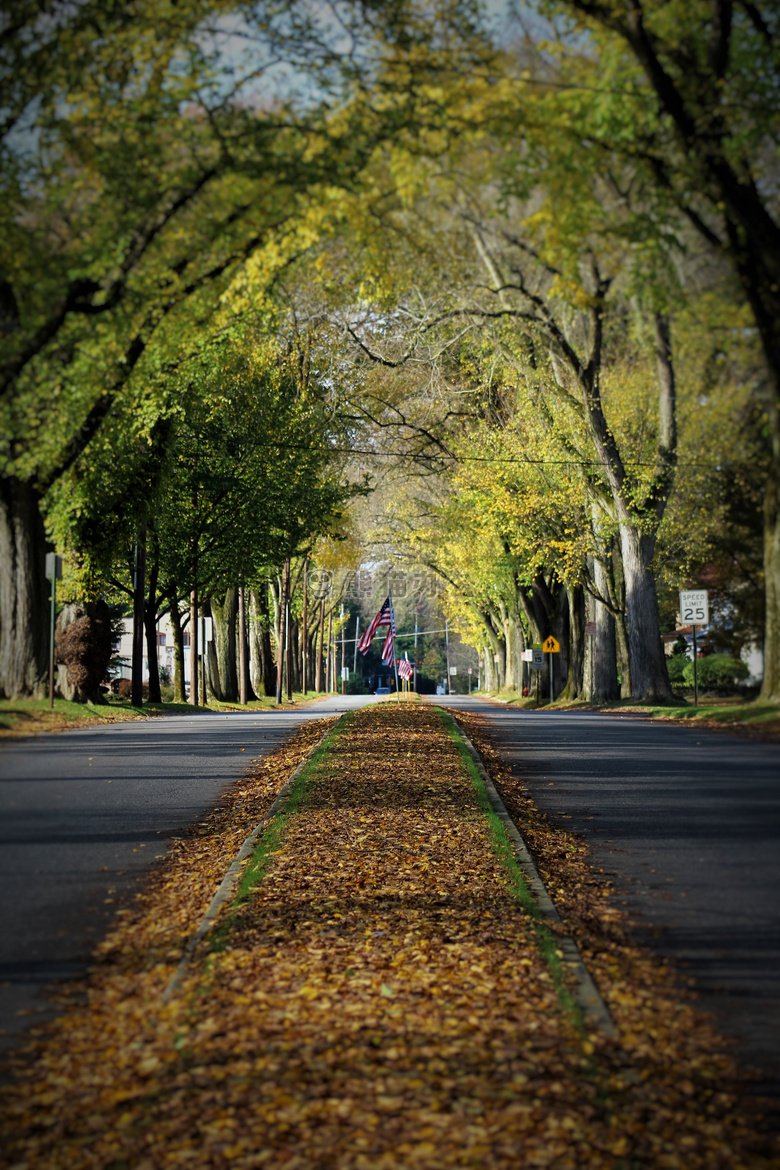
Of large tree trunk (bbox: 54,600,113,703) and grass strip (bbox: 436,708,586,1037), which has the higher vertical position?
large tree trunk (bbox: 54,600,113,703)

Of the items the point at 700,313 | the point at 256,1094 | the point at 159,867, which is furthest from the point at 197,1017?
the point at 700,313

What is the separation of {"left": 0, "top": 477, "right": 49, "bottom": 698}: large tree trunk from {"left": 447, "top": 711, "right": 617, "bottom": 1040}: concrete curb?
3036 mm

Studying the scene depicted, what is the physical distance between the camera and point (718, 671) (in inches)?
186

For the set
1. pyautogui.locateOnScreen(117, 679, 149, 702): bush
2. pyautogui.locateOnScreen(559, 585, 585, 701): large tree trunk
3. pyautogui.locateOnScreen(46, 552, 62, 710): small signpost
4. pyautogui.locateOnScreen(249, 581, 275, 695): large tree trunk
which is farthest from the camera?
pyautogui.locateOnScreen(249, 581, 275, 695): large tree trunk

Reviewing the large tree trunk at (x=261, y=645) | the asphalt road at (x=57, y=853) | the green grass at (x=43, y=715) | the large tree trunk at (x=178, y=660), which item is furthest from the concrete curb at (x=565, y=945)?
the large tree trunk at (x=261, y=645)

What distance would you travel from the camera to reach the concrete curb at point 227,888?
5727 millimetres

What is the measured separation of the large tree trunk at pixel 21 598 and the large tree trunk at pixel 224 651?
34234mm

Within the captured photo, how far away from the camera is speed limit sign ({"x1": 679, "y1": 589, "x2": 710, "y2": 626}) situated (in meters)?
4.48

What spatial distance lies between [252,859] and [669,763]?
4506 mm

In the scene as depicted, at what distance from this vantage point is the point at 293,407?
40.5 ft

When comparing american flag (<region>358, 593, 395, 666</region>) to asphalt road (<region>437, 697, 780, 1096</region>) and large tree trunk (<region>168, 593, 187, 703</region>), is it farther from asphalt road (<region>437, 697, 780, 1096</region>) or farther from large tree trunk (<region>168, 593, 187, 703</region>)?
asphalt road (<region>437, 697, 780, 1096</region>)

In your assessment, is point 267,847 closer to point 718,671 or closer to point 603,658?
point 718,671

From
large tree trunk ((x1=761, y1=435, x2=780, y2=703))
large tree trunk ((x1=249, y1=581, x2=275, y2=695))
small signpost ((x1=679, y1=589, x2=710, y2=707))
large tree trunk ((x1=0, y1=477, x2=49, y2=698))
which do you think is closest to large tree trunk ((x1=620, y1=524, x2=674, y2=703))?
small signpost ((x1=679, y1=589, x2=710, y2=707))

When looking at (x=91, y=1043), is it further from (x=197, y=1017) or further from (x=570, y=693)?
(x=570, y=693)
